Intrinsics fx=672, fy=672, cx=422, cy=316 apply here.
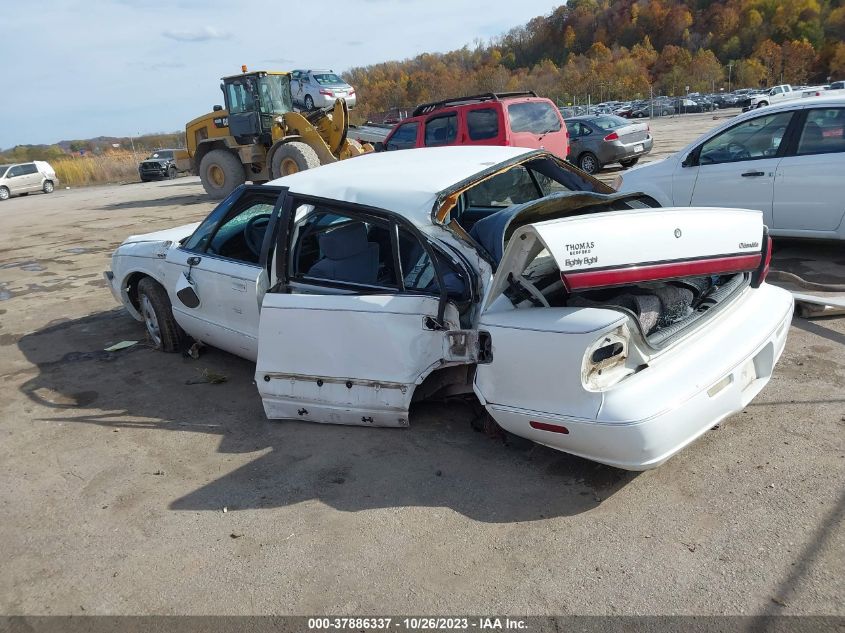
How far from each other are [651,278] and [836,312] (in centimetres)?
305

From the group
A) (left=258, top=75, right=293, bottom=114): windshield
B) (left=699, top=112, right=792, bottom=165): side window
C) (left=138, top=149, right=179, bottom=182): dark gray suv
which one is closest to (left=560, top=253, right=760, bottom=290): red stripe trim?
(left=699, top=112, right=792, bottom=165): side window

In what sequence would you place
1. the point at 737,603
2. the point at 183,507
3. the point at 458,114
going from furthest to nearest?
1. the point at 458,114
2. the point at 183,507
3. the point at 737,603

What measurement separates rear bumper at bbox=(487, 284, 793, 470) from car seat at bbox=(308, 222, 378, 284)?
124cm

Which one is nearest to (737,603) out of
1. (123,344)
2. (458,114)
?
(123,344)

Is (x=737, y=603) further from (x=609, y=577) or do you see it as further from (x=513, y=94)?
(x=513, y=94)

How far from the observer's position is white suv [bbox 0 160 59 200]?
30016 millimetres

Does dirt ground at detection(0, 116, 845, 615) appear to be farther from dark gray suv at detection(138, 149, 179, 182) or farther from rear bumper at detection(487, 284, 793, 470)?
dark gray suv at detection(138, 149, 179, 182)

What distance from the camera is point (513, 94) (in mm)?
12312

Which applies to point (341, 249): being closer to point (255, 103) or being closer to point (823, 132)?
point (823, 132)

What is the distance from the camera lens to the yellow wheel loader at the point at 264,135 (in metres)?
15.5

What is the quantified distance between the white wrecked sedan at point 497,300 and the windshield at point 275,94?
12.0m

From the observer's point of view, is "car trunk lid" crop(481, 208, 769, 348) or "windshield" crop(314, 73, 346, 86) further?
"windshield" crop(314, 73, 346, 86)

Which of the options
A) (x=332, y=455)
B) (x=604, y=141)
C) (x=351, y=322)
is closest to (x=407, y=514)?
(x=332, y=455)

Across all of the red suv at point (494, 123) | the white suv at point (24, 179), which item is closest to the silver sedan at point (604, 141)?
the red suv at point (494, 123)
